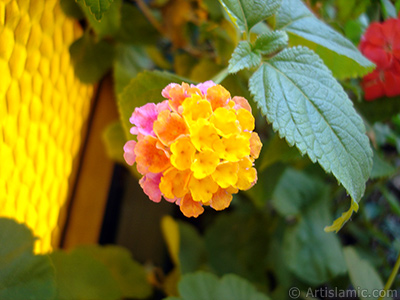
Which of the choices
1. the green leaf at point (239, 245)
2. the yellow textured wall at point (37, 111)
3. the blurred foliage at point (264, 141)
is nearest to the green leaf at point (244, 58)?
the blurred foliage at point (264, 141)

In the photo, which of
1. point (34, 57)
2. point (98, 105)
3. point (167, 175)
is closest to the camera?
point (167, 175)

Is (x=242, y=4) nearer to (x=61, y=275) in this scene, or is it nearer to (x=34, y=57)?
(x=34, y=57)

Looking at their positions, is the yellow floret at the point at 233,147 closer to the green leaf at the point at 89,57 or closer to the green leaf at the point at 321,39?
the green leaf at the point at 321,39

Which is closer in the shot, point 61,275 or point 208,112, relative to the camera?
point 208,112

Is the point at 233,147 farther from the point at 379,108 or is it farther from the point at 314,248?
the point at 314,248

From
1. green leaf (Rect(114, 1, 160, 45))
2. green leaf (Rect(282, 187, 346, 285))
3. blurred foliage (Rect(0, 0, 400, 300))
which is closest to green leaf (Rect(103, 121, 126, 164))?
blurred foliage (Rect(0, 0, 400, 300))

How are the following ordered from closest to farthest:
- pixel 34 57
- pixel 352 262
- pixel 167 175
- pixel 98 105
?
pixel 167 175 < pixel 34 57 < pixel 352 262 < pixel 98 105

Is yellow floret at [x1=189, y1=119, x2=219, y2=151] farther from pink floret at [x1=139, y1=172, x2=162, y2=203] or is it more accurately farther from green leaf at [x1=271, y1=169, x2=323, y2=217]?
green leaf at [x1=271, y1=169, x2=323, y2=217]

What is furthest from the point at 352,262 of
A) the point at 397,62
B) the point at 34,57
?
the point at 34,57
